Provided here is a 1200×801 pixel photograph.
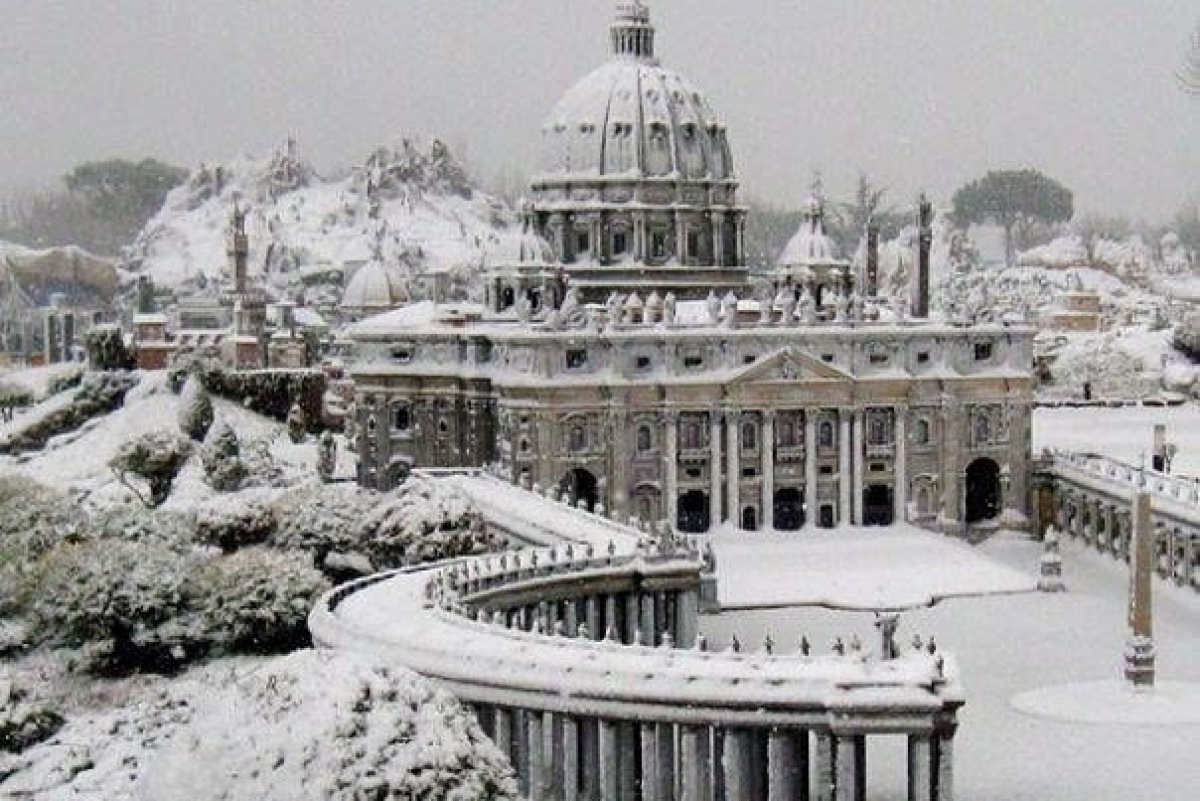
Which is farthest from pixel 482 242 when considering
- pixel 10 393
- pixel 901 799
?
pixel 901 799

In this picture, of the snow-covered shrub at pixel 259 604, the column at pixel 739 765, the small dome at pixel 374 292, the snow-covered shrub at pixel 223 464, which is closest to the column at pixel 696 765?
the column at pixel 739 765

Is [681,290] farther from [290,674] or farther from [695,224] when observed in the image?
[290,674]

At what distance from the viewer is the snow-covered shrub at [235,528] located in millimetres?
60938

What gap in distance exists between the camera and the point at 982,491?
257ft

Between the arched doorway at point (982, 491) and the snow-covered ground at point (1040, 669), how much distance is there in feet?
12.5

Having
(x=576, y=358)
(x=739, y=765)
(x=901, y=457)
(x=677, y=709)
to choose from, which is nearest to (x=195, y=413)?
(x=576, y=358)

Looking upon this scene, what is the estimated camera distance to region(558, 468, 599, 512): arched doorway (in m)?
73.5

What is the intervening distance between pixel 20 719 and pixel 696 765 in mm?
17292

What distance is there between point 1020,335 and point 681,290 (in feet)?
52.7

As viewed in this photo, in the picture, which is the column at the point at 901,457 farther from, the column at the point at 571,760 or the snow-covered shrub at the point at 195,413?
the column at the point at 571,760

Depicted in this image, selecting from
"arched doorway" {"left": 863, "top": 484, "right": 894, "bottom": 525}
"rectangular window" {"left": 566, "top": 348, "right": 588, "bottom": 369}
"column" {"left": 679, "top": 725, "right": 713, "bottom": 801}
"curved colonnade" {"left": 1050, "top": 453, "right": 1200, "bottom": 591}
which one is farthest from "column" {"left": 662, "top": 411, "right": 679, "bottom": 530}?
"column" {"left": 679, "top": 725, "right": 713, "bottom": 801}

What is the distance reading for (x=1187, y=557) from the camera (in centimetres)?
6144

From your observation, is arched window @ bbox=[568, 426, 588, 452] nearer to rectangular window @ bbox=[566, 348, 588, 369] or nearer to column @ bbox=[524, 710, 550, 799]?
rectangular window @ bbox=[566, 348, 588, 369]

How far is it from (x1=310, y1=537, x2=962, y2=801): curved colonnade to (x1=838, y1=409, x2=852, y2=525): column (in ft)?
118
